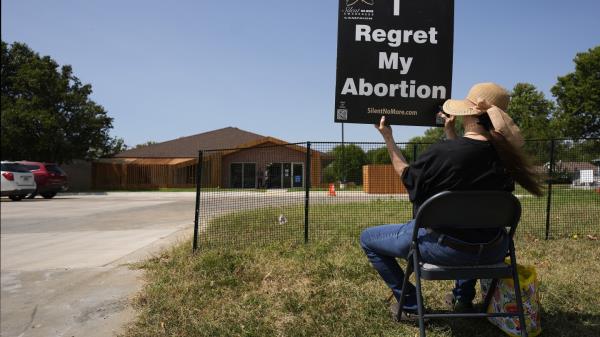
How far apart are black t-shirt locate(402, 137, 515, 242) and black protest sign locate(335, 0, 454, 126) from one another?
1293 millimetres

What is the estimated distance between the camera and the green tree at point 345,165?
243 inches

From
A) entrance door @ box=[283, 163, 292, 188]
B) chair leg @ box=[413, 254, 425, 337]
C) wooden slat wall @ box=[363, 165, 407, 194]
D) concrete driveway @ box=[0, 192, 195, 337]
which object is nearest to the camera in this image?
chair leg @ box=[413, 254, 425, 337]

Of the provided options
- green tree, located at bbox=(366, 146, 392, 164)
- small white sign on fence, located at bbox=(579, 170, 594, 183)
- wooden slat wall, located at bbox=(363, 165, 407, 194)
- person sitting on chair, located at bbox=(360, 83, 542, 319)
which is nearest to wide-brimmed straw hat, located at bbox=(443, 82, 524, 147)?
person sitting on chair, located at bbox=(360, 83, 542, 319)

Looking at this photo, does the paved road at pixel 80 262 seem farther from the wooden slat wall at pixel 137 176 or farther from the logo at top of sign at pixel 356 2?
the wooden slat wall at pixel 137 176

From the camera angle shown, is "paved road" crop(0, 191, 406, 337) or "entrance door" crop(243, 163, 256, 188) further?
"entrance door" crop(243, 163, 256, 188)

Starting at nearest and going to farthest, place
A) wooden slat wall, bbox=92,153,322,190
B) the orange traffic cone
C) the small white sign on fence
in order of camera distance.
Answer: the orange traffic cone → the small white sign on fence → wooden slat wall, bbox=92,153,322,190

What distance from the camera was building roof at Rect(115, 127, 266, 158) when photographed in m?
39.8

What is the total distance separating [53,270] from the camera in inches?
A: 216

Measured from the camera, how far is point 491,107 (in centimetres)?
262

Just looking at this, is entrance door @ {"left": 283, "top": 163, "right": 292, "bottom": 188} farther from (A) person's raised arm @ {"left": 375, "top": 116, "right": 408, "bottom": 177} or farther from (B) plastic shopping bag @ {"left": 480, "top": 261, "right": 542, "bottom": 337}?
(B) plastic shopping bag @ {"left": 480, "top": 261, "right": 542, "bottom": 337}

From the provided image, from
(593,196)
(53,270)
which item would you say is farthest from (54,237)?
A: (593,196)

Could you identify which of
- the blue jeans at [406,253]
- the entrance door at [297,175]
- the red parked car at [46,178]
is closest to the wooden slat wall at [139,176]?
the red parked car at [46,178]

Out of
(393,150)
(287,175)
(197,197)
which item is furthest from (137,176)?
(393,150)

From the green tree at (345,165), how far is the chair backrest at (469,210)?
371 cm
